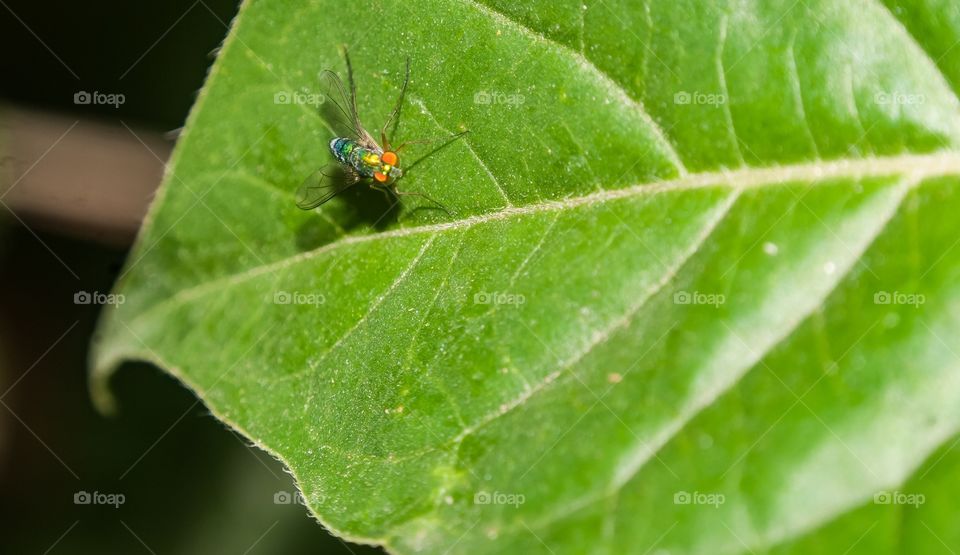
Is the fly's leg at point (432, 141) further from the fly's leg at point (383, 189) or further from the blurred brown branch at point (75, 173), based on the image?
the blurred brown branch at point (75, 173)

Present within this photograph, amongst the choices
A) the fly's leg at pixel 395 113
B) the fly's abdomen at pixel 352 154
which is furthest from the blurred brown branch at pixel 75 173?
the fly's leg at pixel 395 113

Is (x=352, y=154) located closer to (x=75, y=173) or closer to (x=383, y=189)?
(x=383, y=189)

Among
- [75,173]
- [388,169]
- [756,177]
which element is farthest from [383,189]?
[75,173]

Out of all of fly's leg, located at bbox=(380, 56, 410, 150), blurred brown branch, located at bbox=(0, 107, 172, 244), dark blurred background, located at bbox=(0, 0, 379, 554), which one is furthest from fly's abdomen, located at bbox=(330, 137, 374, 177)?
blurred brown branch, located at bbox=(0, 107, 172, 244)

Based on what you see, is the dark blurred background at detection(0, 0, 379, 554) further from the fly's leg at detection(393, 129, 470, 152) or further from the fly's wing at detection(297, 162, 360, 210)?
the fly's leg at detection(393, 129, 470, 152)

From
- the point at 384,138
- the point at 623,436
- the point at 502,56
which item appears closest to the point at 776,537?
the point at 623,436

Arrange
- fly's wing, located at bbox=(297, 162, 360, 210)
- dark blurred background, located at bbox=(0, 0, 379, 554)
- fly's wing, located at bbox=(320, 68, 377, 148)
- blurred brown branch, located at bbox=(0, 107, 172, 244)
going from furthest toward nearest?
blurred brown branch, located at bbox=(0, 107, 172, 244), dark blurred background, located at bbox=(0, 0, 379, 554), fly's wing, located at bbox=(297, 162, 360, 210), fly's wing, located at bbox=(320, 68, 377, 148)

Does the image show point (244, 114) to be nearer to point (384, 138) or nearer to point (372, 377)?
point (384, 138)
